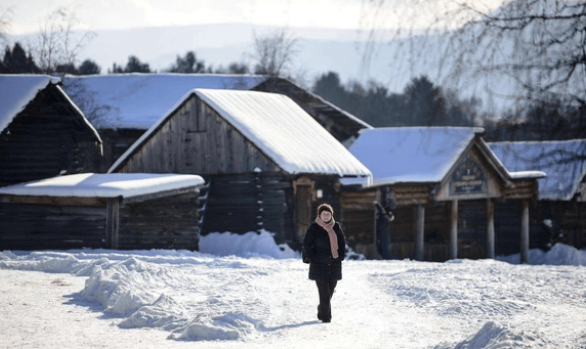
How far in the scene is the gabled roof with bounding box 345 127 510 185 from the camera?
94.6 ft

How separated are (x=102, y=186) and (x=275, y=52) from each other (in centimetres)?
3599

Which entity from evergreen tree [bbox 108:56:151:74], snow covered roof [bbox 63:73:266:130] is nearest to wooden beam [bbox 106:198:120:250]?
snow covered roof [bbox 63:73:266:130]

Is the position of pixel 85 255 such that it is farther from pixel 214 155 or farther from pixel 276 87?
pixel 276 87

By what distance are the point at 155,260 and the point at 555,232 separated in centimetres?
2105

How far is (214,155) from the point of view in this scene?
2647cm

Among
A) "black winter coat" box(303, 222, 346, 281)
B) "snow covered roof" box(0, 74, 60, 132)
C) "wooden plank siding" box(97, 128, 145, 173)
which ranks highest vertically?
"snow covered roof" box(0, 74, 60, 132)

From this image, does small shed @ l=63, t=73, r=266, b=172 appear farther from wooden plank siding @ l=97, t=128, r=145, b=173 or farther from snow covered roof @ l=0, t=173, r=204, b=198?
snow covered roof @ l=0, t=173, r=204, b=198

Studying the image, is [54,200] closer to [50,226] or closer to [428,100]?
[50,226]

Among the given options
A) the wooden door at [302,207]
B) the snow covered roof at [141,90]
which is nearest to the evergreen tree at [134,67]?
the snow covered roof at [141,90]

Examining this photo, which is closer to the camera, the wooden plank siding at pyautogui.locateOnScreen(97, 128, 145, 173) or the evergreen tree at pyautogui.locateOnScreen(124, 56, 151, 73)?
the wooden plank siding at pyautogui.locateOnScreen(97, 128, 145, 173)

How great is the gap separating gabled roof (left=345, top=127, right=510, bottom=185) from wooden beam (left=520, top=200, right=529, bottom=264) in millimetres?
2191

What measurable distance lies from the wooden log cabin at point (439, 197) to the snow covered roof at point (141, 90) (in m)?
9.97

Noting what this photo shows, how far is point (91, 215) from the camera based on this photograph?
71.8 ft

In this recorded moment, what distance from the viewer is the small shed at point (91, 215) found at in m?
21.8
